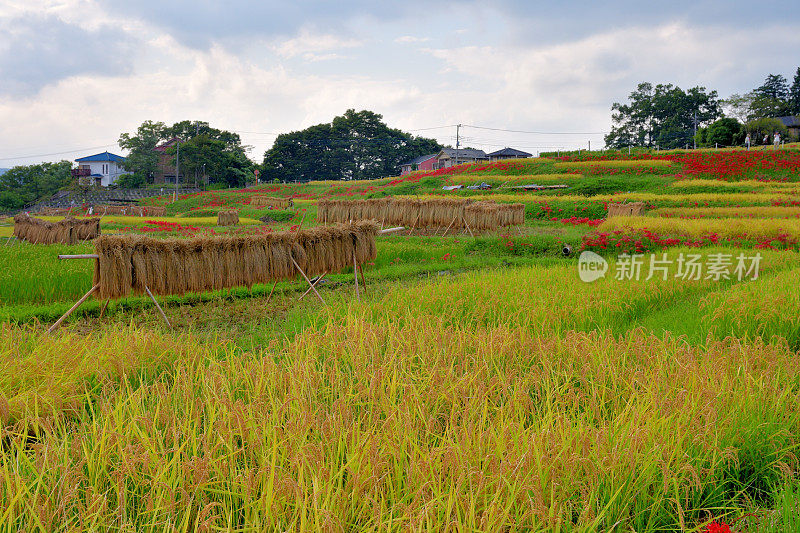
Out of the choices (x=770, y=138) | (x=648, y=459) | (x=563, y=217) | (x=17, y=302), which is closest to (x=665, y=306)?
(x=648, y=459)

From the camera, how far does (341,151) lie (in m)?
65.7

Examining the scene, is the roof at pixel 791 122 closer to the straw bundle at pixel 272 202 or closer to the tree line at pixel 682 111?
the tree line at pixel 682 111

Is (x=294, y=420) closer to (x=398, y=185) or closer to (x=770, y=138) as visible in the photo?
(x=398, y=185)

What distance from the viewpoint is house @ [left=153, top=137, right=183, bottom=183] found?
57944 mm

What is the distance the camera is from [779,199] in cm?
2170

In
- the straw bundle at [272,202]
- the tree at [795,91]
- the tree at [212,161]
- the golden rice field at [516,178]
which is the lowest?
the straw bundle at [272,202]

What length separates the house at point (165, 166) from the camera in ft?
190

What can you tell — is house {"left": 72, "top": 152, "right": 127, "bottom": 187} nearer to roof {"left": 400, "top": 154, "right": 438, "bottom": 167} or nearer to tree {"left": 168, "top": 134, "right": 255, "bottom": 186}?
tree {"left": 168, "top": 134, "right": 255, "bottom": 186}

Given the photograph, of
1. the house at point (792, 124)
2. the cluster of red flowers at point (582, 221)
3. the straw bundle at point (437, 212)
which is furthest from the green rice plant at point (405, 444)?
the house at point (792, 124)

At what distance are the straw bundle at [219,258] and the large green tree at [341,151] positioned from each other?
58215mm

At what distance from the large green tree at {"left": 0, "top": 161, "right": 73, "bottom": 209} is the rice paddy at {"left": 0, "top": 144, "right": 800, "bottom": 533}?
4743 centimetres

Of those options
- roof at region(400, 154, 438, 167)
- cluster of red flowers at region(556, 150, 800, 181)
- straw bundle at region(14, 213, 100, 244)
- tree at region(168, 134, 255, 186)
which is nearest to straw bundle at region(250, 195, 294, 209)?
tree at region(168, 134, 255, 186)

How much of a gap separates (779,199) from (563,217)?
911 cm

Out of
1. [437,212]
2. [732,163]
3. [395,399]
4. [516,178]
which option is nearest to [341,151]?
[516,178]
